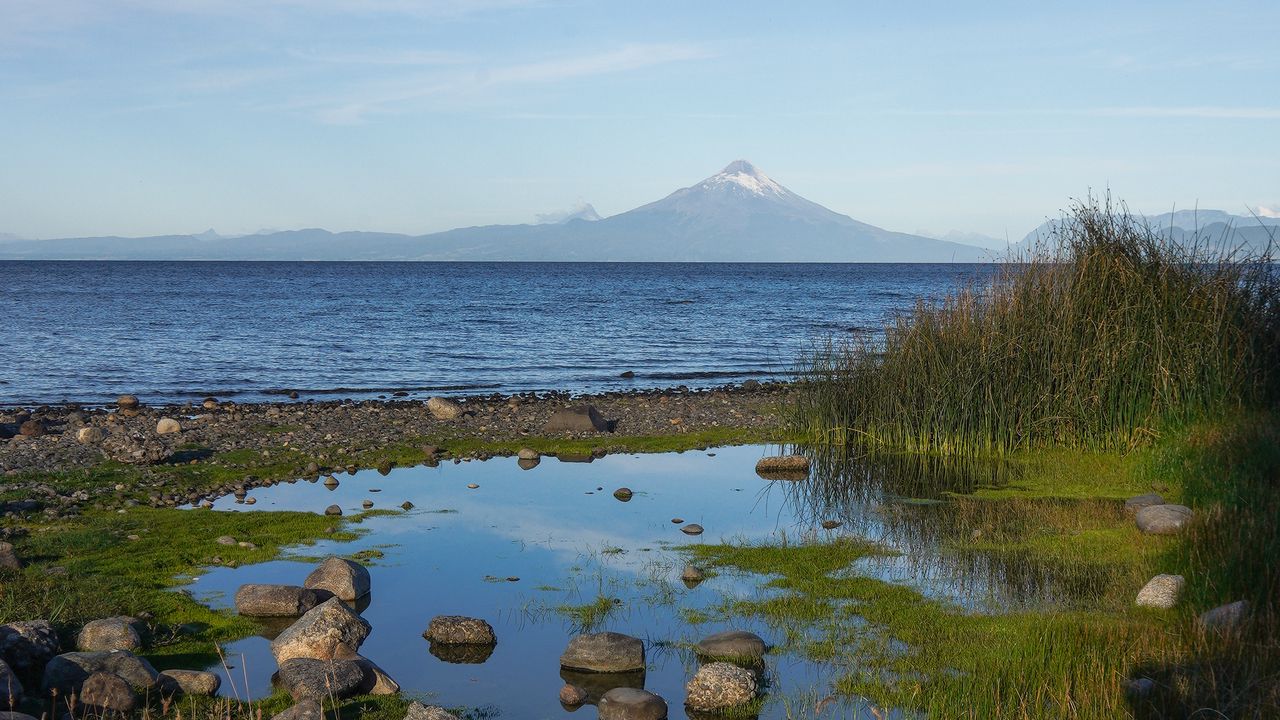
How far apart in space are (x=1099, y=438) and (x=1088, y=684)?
858cm

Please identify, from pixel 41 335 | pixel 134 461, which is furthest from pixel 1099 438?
pixel 41 335

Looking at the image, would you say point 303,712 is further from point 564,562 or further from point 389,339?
point 389,339

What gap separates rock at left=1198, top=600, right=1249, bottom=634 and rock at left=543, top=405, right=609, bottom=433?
1153 cm

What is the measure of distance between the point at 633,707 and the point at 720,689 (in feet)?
1.82

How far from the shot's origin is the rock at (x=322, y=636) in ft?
23.6

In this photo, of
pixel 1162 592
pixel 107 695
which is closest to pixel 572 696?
pixel 107 695

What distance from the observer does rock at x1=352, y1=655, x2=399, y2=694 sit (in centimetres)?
669

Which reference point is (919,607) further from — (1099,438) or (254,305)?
(254,305)

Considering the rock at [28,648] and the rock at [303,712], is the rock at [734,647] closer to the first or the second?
the rock at [303,712]

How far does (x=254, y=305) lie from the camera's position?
194ft

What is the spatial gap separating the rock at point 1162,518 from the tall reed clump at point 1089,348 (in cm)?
326

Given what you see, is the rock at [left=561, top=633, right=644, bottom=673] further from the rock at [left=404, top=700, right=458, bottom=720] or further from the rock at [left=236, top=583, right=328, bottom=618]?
the rock at [left=236, top=583, right=328, bottom=618]

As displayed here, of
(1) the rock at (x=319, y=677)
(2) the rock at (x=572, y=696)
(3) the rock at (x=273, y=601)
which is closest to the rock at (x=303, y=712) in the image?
(1) the rock at (x=319, y=677)

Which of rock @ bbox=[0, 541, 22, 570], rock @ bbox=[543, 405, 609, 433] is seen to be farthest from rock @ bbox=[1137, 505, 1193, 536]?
rock @ bbox=[0, 541, 22, 570]
